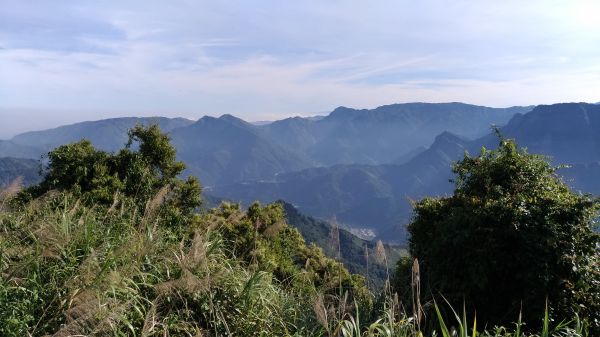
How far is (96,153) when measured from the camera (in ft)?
52.1

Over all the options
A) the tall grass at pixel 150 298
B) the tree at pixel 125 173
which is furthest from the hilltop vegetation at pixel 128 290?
the tree at pixel 125 173

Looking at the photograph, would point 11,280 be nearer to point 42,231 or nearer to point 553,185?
point 42,231

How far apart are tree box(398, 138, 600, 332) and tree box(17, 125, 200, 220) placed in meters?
8.46

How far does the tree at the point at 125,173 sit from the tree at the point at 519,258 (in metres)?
8.46

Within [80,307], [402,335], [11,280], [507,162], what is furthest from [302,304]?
[507,162]

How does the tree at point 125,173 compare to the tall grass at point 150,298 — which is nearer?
the tall grass at point 150,298

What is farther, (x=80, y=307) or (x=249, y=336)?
(x=249, y=336)

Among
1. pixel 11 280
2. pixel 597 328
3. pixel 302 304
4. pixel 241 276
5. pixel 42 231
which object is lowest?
pixel 597 328

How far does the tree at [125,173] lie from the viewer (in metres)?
14.1

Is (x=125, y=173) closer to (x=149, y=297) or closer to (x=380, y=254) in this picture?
(x=149, y=297)

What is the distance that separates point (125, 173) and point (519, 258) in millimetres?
13189

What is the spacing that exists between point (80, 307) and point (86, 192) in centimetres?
1108

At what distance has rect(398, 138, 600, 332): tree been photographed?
6.25 m

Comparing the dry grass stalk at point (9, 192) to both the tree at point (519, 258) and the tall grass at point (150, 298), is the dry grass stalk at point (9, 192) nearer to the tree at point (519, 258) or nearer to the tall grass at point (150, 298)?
the tall grass at point (150, 298)
